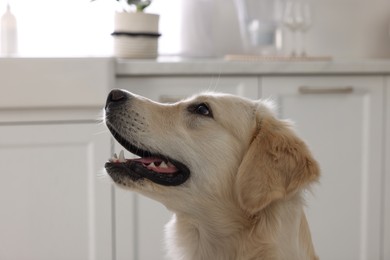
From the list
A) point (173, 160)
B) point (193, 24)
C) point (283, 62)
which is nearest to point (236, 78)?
point (283, 62)

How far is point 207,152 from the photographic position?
5.24 ft

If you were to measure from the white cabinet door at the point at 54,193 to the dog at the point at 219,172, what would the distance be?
765mm

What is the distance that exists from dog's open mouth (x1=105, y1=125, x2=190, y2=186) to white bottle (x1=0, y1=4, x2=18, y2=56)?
1.37 meters

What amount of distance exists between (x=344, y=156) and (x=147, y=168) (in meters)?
1.34

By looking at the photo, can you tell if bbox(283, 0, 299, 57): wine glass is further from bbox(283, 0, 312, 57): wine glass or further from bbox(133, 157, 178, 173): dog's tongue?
bbox(133, 157, 178, 173): dog's tongue

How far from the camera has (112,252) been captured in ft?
7.89

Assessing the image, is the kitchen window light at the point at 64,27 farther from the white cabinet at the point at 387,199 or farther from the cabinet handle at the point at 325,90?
the white cabinet at the point at 387,199

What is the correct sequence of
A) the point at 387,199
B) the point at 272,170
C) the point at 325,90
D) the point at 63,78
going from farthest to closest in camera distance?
1. the point at 387,199
2. the point at 325,90
3. the point at 63,78
4. the point at 272,170

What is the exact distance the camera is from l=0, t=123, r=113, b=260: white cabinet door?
7.59 ft

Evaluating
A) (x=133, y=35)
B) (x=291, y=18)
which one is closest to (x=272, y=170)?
(x=133, y=35)

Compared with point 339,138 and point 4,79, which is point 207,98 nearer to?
point 4,79

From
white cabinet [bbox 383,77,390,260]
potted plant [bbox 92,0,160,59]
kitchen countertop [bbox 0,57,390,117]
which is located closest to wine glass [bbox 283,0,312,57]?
white cabinet [bbox 383,77,390,260]

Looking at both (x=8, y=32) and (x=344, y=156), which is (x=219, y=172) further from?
(x=8, y=32)

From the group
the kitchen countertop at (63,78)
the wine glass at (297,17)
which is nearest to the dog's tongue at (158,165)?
the kitchen countertop at (63,78)
